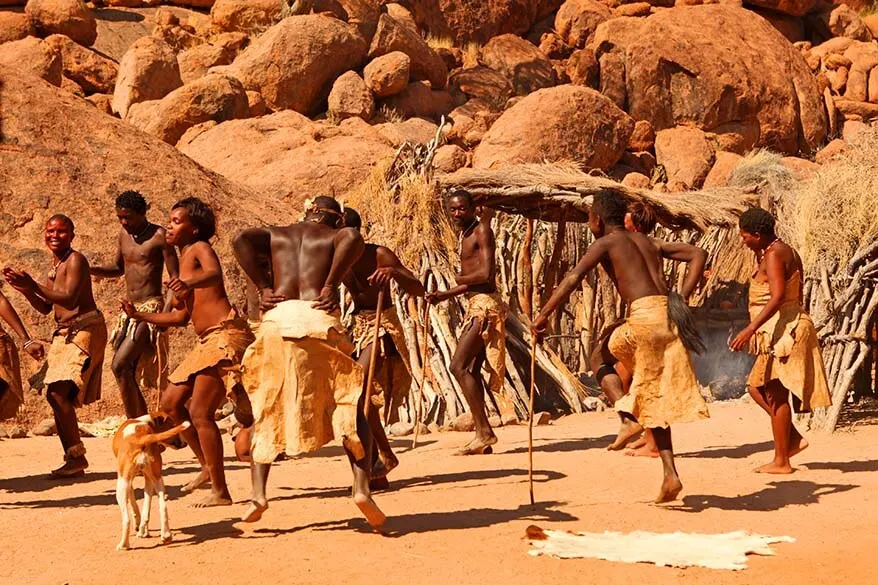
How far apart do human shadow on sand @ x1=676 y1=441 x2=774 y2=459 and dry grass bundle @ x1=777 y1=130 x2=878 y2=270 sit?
2069 millimetres

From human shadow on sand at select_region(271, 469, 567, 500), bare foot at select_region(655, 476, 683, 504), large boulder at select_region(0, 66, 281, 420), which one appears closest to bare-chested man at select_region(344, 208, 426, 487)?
human shadow on sand at select_region(271, 469, 567, 500)

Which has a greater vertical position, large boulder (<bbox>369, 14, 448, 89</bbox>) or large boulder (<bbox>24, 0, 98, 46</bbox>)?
large boulder (<bbox>24, 0, 98, 46</bbox>)

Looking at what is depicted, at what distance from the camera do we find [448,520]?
6367 mm

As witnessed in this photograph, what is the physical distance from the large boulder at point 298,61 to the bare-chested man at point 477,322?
14.8 meters

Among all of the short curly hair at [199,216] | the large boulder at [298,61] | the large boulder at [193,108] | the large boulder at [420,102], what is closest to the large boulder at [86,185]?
the short curly hair at [199,216]

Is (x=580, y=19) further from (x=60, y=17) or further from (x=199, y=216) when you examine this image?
(x=199, y=216)

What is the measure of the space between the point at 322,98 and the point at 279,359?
62.4 ft

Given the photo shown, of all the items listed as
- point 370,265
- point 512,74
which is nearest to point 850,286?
point 370,265

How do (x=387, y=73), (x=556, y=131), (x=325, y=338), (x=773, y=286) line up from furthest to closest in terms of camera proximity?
(x=387, y=73) → (x=556, y=131) → (x=773, y=286) → (x=325, y=338)

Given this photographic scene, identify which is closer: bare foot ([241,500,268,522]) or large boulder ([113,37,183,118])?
bare foot ([241,500,268,522])

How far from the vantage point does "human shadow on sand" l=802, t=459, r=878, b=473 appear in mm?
8180

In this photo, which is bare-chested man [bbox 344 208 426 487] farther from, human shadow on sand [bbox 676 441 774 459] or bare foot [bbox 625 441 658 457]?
human shadow on sand [bbox 676 441 774 459]

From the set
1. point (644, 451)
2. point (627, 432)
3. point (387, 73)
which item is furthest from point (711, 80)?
point (644, 451)

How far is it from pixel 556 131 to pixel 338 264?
53.2 feet
